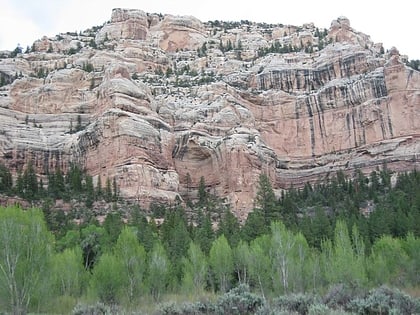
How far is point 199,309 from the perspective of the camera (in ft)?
68.3

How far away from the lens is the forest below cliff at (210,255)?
20859 mm

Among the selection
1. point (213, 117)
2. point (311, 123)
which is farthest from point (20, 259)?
point (311, 123)

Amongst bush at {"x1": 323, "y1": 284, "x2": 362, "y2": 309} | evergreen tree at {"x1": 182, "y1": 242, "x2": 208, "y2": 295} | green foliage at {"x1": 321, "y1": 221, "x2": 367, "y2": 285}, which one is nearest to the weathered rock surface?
evergreen tree at {"x1": 182, "y1": 242, "x2": 208, "y2": 295}

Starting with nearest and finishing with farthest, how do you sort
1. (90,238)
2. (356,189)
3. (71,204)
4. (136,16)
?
(90,238), (71,204), (356,189), (136,16)

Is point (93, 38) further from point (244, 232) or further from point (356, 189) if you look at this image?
point (244, 232)

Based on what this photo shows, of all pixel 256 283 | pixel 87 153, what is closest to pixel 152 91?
pixel 87 153

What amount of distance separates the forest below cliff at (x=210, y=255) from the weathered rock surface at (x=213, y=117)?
4313 mm

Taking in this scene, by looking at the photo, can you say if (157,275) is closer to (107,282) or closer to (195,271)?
(195,271)

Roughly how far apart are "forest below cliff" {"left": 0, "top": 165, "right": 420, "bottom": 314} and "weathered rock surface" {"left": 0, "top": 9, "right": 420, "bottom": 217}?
14.2 feet

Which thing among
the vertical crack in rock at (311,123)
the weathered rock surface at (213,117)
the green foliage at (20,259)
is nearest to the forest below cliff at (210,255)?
the green foliage at (20,259)

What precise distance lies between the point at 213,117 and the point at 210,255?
41.2 m

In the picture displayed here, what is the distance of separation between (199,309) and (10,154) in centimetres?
5762

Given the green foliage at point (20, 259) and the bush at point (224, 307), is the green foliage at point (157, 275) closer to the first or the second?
the bush at point (224, 307)

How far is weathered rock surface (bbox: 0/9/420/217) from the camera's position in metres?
72.2
